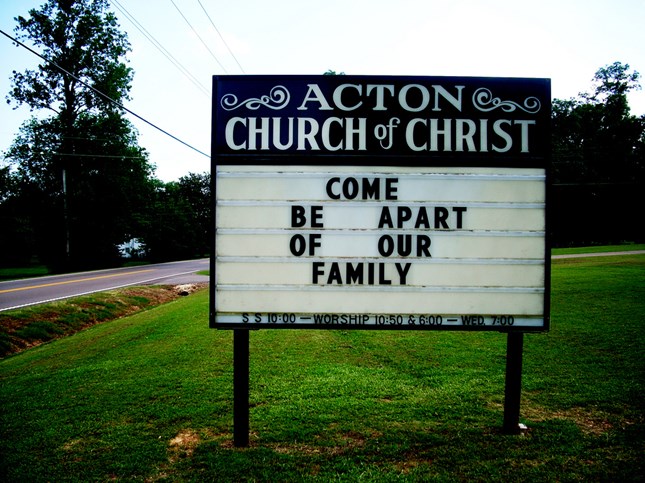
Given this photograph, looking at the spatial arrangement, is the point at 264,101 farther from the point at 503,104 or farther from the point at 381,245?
the point at 503,104

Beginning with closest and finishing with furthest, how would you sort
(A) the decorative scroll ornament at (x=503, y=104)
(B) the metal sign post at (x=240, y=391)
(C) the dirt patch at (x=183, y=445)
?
(C) the dirt patch at (x=183, y=445) → (B) the metal sign post at (x=240, y=391) → (A) the decorative scroll ornament at (x=503, y=104)

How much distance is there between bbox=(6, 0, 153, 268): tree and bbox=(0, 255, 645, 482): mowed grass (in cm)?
2719

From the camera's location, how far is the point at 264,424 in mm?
4844

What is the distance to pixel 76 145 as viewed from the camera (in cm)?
3197

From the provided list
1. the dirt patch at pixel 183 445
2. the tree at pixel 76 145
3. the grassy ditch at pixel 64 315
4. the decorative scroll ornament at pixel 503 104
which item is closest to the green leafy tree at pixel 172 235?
the tree at pixel 76 145

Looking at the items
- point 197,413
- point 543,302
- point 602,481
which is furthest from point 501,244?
point 197,413

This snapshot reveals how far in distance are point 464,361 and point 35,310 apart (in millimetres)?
13216

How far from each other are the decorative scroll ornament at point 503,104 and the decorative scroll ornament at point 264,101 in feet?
7.06

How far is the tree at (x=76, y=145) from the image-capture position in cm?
3062

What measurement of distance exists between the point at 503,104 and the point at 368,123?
1.54 meters

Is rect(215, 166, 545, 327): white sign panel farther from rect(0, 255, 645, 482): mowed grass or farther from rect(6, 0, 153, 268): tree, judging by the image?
rect(6, 0, 153, 268): tree

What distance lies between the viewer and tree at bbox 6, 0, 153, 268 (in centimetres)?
3062

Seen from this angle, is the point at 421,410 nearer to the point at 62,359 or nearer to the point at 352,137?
the point at 352,137

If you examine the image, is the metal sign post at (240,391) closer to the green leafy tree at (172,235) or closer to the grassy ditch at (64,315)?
the grassy ditch at (64,315)
